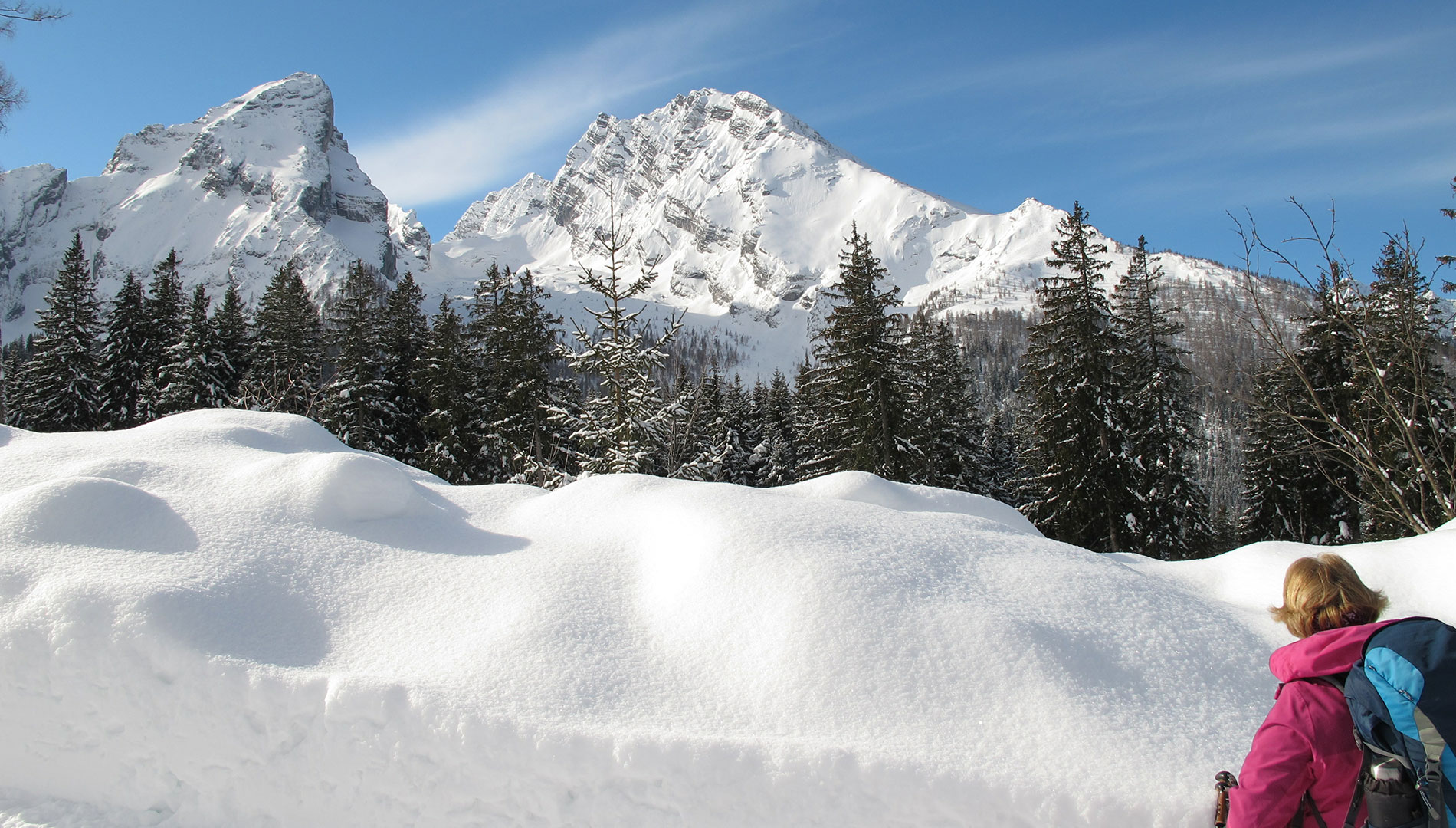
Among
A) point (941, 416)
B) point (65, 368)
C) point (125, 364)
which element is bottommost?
point (941, 416)

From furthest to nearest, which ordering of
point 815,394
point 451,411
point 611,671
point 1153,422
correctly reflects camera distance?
point 815,394 → point 451,411 → point 1153,422 → point 611,671

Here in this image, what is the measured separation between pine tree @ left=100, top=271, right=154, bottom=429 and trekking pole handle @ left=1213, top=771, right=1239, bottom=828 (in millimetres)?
35516

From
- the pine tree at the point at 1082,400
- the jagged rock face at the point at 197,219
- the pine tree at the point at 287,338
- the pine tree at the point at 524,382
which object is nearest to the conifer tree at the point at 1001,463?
the pine tree at the point at 1082,400

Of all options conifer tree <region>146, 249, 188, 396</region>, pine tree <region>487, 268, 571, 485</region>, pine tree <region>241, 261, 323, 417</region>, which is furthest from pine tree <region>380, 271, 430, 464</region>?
conifer tree <region>146, 249, 188, 396</region>

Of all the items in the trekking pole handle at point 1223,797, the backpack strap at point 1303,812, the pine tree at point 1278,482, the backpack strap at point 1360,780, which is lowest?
the trekking pole handle at point 1223,797

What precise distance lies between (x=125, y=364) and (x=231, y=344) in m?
3.66

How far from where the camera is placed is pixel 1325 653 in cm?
234

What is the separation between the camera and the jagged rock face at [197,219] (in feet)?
557

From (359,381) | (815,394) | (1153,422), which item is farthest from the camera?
(815,394)

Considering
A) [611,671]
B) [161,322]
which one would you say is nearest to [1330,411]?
[611,671]

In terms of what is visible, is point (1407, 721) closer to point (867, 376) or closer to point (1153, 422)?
point (867, 376)

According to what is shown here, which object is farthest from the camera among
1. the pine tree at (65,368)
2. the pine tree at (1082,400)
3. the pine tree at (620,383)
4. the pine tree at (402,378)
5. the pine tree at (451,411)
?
the pine tree at (65,368)

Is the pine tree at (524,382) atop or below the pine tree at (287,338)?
below

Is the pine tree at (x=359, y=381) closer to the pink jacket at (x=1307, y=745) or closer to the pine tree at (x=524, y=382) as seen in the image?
the pine tree at (x=524, y=382)
